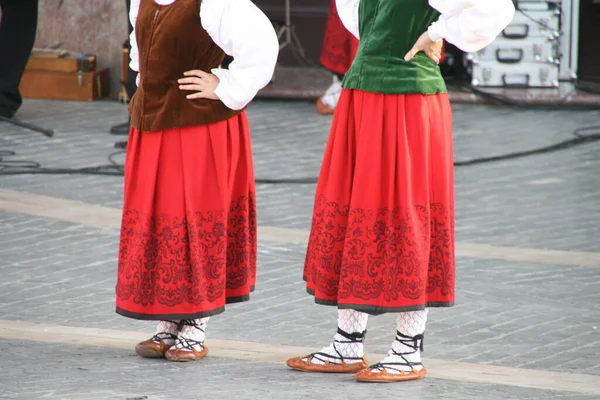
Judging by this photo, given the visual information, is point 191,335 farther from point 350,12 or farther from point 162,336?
point 350,12

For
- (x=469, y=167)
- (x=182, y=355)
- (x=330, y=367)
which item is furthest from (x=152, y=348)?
(x=469, y=167)

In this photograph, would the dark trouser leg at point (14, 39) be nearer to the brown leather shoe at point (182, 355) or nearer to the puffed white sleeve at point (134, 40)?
the puffed white sleeve at point (134, 40)

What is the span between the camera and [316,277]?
4.59 m

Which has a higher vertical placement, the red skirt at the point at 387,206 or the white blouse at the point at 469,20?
the white blouse at the point at 469,20

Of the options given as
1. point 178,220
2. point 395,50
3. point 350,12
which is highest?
point 350,12

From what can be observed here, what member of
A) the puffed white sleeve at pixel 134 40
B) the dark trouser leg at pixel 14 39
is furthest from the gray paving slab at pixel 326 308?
the dark trouser leg at pixel 14 39

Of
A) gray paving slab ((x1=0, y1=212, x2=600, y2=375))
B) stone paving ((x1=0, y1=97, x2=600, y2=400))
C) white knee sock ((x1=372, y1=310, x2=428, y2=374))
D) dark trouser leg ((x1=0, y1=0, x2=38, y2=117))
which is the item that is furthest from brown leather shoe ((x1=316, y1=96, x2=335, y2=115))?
white knee sock ((x1=372, y1=310, x2=428, y2=374))

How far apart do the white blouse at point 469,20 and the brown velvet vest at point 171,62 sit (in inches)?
33.7

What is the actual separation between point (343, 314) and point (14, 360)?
A: 4.28 ft

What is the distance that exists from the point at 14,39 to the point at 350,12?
597 centimetres

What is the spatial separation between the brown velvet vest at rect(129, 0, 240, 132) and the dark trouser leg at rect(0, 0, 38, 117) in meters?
5.65

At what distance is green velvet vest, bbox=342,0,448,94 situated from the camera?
4.36 meters

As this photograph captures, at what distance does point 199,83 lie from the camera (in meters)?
4.53

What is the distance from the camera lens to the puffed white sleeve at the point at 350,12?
181 inches
